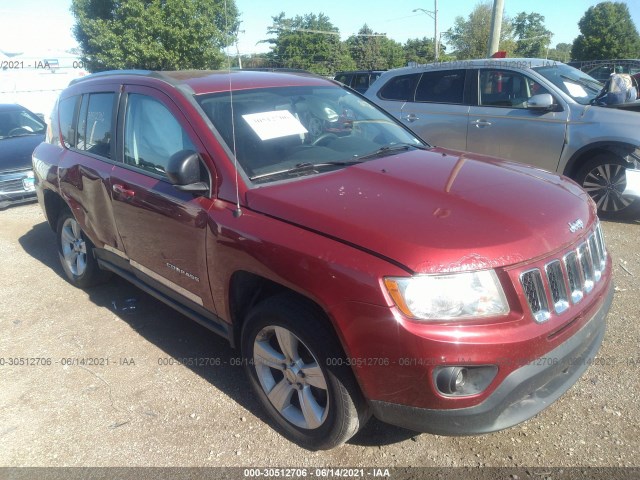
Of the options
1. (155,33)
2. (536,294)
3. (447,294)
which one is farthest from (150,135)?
(155,33)

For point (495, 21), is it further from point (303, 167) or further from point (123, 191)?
point (123, 191)

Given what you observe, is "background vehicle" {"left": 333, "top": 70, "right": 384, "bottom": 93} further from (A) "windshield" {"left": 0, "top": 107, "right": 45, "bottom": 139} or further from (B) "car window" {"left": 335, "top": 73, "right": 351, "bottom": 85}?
(A) "windshield" {"left": 0, "top": 107, "right": 45, "bottom": 139}

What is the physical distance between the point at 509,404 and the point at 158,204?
222 centimetres

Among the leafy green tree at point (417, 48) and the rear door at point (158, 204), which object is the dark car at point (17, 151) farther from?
the leafy green tree at point (417, 48)

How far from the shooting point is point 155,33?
1068 inches

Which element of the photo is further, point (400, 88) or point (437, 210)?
point (400, 88)

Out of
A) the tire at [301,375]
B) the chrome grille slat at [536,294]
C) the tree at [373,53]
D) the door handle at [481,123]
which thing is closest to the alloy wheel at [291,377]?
the tire at [301,375]

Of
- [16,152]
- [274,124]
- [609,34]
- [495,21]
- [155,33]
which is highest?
[609,34]

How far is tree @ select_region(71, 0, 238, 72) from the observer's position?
86.5ft

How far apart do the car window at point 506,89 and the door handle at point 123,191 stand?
4848 millimetres

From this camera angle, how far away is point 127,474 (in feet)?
8.29

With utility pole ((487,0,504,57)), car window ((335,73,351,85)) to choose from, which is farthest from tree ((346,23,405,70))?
utility pole ((487,0,504,57))

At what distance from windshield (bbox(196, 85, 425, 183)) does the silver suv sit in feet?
9.96

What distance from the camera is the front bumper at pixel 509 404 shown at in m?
2.06
